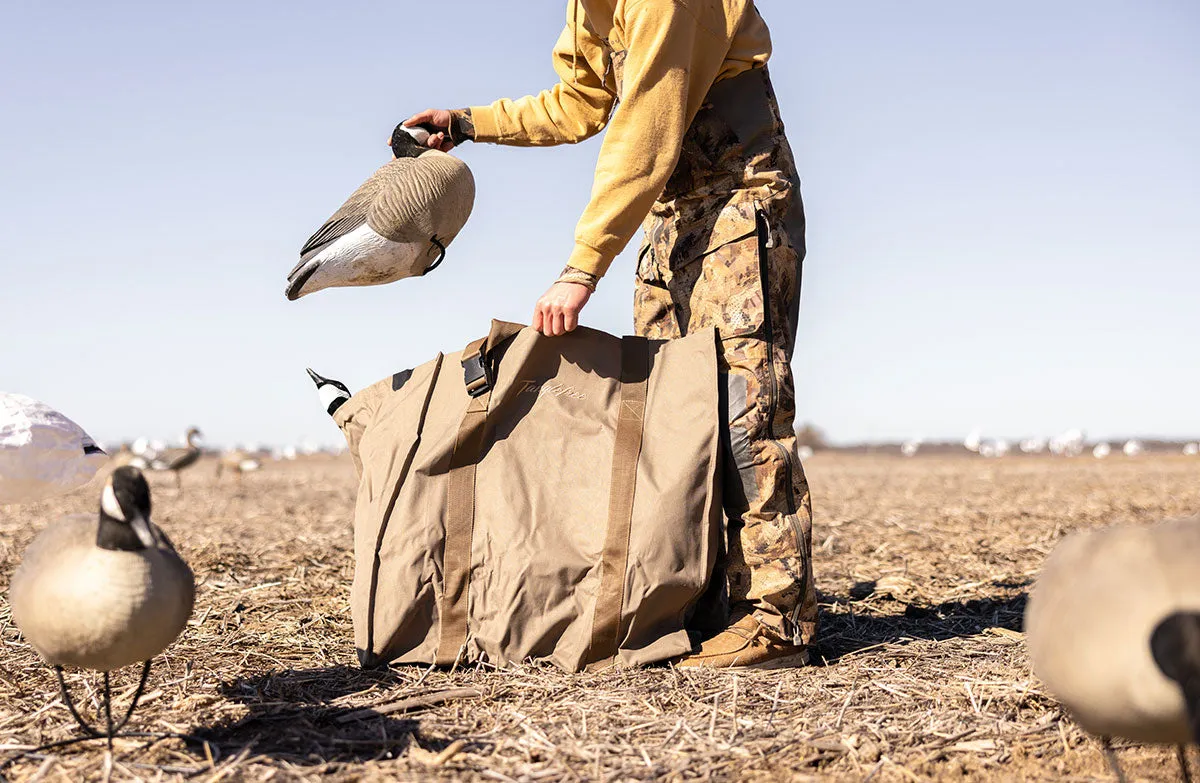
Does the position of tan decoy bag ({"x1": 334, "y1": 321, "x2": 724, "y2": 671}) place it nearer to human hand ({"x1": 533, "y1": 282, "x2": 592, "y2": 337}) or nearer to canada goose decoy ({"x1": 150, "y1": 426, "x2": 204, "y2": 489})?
human hand ({"x1": 533, "y1": 282, "x2": 592, "y2": 337})

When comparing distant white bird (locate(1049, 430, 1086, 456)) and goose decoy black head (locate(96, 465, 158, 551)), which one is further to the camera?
distant white bird (locate(1049, 430, 1086, 456))

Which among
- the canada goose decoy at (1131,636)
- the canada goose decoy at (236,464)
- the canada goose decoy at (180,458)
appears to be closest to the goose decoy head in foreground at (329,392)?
the canada goose decoy at (1131,636)

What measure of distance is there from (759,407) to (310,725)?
2.08m

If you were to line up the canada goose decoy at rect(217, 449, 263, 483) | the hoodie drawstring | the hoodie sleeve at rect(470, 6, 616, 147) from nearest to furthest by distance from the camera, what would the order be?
1. the hoodie drawstring
2. the hoodie sleeve at rect(470, 6, 616, 147)
3. the canada goose decoy at rect(217, 449, 263, 483)

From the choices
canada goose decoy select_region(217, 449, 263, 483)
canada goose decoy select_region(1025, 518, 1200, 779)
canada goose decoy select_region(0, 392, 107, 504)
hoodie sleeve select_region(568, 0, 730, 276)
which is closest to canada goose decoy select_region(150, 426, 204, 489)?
canada goose decoy select_region(217, 449, 263, 483)

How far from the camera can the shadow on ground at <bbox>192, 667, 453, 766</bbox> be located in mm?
2994

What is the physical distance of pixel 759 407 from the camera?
3938 millimetres

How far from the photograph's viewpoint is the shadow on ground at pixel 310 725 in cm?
299

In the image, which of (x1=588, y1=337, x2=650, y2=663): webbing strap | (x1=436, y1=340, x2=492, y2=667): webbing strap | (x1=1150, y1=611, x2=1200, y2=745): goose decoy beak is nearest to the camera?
(x1=1150, y1=611, x2=1200, y2=745): goose decoy beak

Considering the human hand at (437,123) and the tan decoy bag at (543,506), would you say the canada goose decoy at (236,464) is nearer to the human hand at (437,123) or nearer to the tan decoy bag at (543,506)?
the human hand at (437,123)

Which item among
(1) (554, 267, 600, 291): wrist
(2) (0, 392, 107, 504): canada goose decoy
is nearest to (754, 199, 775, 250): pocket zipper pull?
(1) (554, 267, 600, 291): wrist

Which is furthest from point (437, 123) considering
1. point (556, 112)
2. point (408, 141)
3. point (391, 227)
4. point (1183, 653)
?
point (1183, 653)

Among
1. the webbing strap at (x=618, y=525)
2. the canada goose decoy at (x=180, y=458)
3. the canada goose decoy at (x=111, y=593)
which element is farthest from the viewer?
the canada goose decoy at (x=180, y=458)

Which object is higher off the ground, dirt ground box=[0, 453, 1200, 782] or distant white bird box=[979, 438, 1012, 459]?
dirt ground box=[0, 453, 1200, 782]
